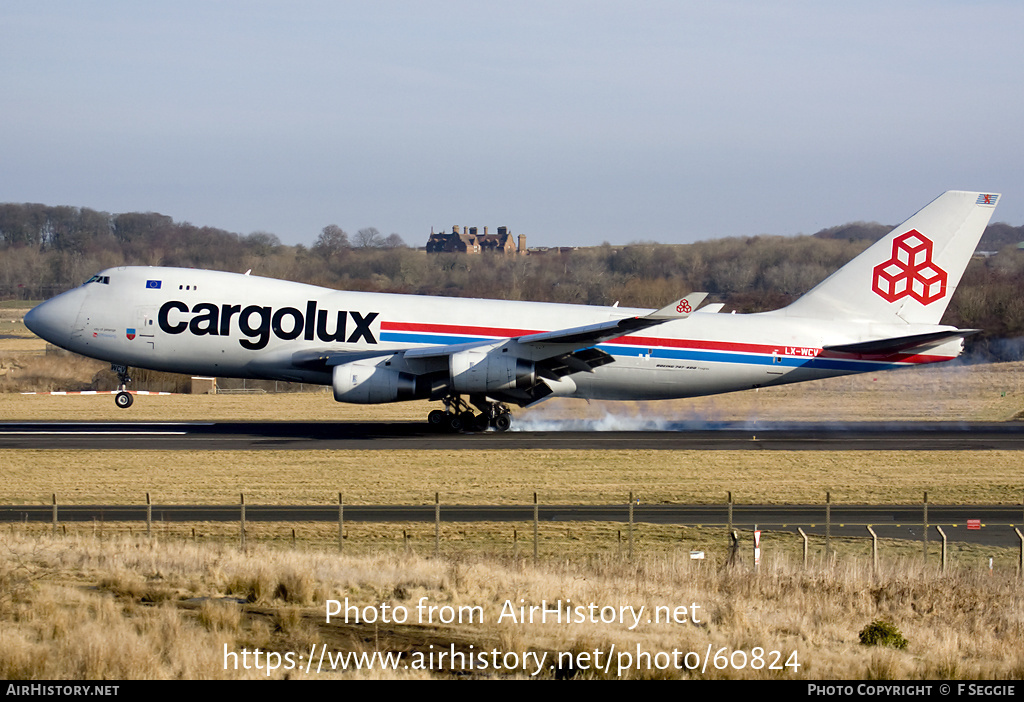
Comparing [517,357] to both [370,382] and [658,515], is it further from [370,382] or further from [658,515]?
[658,515]

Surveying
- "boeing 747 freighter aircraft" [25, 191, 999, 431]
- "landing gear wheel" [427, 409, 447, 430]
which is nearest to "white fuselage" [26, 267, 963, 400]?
"boeing 747 freighter aircraft" [25, 191, 999, 431]

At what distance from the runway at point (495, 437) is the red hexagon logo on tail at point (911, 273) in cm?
554

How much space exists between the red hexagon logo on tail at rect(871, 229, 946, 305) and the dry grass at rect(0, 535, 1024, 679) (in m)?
21.8

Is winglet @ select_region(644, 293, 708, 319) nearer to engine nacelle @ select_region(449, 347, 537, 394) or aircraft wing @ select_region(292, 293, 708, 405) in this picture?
aircraft wing @ select_region(292, 293, 708, 405)

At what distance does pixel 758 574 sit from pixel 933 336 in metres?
22.5

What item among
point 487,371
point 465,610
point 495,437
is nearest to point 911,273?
point 487,371

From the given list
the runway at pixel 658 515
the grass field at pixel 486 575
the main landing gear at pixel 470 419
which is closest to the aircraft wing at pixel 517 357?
the main landing gear at pixel 470 419

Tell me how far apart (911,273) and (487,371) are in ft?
55.5

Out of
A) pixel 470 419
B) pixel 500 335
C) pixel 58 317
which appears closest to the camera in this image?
pixel 500 335

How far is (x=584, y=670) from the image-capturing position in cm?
1227

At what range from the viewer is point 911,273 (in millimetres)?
39562

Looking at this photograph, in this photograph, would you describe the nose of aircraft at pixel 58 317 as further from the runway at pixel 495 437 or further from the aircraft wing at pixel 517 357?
the aircraft wing at pixel 517 357
